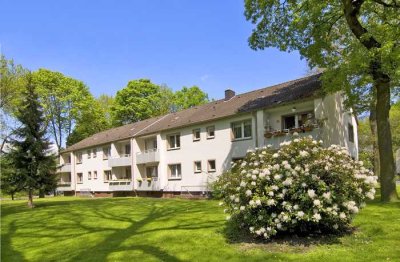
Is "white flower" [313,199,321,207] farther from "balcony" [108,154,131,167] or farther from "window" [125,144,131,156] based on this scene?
"window" [125,144,131,156]

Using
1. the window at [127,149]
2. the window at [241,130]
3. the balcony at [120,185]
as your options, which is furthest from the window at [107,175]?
the window at [241,130]

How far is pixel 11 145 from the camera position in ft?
81.6

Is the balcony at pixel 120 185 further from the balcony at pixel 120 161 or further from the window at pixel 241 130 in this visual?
the window at pixel 241 130

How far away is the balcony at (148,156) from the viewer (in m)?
33.3

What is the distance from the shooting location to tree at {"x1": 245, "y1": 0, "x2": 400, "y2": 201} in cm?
1538

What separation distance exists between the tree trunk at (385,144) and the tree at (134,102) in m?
44.9

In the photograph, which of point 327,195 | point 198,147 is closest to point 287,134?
point 198,147

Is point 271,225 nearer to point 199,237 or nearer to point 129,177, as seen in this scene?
point 199,237

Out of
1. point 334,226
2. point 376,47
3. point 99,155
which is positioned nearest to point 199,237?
point 334,226

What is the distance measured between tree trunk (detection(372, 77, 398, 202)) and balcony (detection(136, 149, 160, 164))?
67.7ft

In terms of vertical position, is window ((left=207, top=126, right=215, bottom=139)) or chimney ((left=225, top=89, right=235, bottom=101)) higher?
chimney ((left=225, top=89, right=235, bottom=101))

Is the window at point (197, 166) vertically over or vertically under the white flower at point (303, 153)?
under

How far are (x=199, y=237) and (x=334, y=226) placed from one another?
154 inches

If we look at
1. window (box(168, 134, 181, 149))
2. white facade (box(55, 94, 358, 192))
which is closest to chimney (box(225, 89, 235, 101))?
white facade (box(55, 94, 358, 192))
